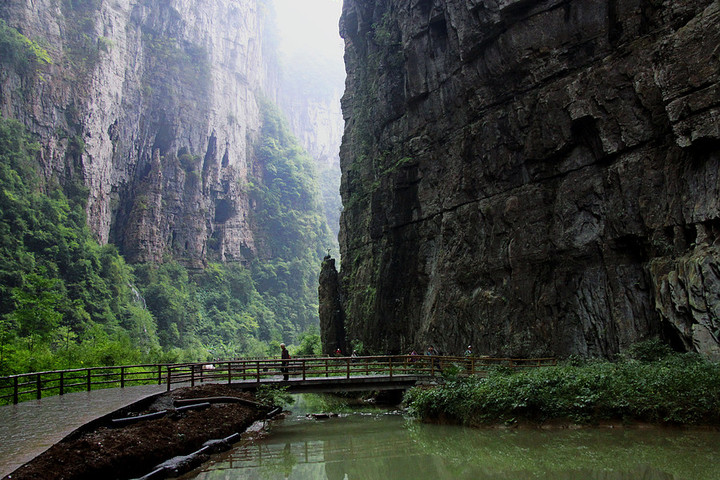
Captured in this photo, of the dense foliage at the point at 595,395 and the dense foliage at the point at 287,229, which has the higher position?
the dense foliage at the point at 287,229

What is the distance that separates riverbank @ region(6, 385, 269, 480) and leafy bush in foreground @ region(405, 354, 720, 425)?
6.72m

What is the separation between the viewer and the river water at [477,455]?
398 inches

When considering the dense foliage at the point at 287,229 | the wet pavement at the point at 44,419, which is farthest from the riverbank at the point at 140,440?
the dense foliage at the point at 287,229

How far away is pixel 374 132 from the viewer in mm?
39438

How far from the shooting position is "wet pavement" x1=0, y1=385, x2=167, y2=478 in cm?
925

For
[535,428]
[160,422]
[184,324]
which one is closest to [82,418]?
[160,422]

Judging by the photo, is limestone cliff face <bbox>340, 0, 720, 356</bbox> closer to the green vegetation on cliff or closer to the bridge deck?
the bridge deck

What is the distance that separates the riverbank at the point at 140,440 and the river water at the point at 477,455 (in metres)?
0.81

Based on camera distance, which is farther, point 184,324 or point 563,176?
point 184,324

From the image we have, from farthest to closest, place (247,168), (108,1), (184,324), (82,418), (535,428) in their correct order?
(247,168) → (108,1) → (184,324) → (535,428) → (82,418)

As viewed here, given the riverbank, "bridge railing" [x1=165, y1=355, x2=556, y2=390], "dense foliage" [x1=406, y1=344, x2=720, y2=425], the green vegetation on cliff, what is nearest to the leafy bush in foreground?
"dense foliage" [x1=406, y1=344, x2=720, y2=425]

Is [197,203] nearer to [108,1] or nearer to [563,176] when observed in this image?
[108,1]

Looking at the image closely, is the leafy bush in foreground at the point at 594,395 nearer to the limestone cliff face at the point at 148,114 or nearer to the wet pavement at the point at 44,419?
the wet pavement at the point at 44,419

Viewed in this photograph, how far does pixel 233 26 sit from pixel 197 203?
174 ft
